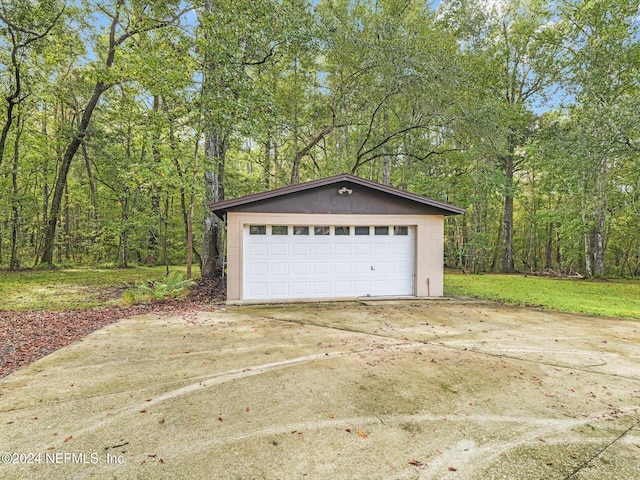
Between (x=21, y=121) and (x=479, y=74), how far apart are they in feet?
73.8

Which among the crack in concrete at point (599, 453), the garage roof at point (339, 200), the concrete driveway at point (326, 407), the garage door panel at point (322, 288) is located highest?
the garage roof at point (339, 200)

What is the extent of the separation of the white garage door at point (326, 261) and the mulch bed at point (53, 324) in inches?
59.4

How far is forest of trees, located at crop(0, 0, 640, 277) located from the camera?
30.1 feet

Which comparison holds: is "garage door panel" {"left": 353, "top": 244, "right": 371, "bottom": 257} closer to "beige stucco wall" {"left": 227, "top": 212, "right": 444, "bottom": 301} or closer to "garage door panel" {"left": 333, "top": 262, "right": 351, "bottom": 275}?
"garage door panel" {"left": 333, "top": 262, "right": 351, "bottom": 275}

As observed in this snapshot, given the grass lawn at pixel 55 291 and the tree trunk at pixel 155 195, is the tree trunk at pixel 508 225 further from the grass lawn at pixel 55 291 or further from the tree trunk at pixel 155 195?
the grass lawn at pixel 55 291

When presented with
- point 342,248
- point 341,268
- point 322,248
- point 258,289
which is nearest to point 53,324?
point 258,289

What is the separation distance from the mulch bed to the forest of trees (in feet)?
8.20

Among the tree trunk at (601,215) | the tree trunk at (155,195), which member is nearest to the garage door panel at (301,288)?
the tree trunk at (155,195)

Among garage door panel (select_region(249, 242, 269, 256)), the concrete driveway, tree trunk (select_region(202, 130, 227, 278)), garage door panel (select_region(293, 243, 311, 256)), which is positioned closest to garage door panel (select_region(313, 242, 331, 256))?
garage door panel (select_region(293, 243, 311, 256))

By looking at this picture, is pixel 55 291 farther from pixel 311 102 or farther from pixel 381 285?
pixel 311 102

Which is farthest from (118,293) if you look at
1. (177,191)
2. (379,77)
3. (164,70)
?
(379,77)

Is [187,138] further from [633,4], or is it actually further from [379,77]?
[633,4]

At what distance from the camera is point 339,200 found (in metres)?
8.33

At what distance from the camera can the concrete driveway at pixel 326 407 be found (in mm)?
2156
